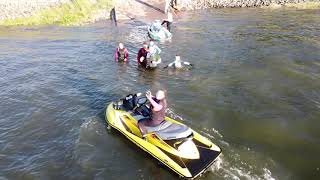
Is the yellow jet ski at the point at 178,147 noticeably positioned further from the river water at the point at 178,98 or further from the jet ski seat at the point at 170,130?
the river water at the point at 178,98

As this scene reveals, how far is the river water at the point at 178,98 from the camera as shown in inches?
520

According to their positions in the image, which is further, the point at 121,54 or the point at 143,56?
the point at 121,54

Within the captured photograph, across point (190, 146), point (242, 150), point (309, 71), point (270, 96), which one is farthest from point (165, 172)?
point (309, 71)

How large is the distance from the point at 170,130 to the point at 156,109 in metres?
0.92

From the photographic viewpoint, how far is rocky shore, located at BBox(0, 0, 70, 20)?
4047 centimetres

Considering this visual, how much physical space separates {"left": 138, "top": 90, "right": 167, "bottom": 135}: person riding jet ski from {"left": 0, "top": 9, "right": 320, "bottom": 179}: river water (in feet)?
4.07

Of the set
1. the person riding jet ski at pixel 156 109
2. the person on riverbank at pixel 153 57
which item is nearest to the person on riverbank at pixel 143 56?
the person on riverbank at pixel 153 57

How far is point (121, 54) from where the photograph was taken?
24.6 m

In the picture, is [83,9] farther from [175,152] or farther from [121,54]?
[175,152]

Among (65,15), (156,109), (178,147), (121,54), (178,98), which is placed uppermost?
(156,109)

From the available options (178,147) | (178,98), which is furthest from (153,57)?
(178,147)

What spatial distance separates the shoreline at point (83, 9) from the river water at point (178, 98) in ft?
23.9

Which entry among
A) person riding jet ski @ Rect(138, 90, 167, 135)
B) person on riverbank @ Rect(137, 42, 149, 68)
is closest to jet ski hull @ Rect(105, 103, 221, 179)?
person riding jet ski @ Rect(138, 90, 167, 135)

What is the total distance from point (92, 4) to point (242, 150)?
33.8m
